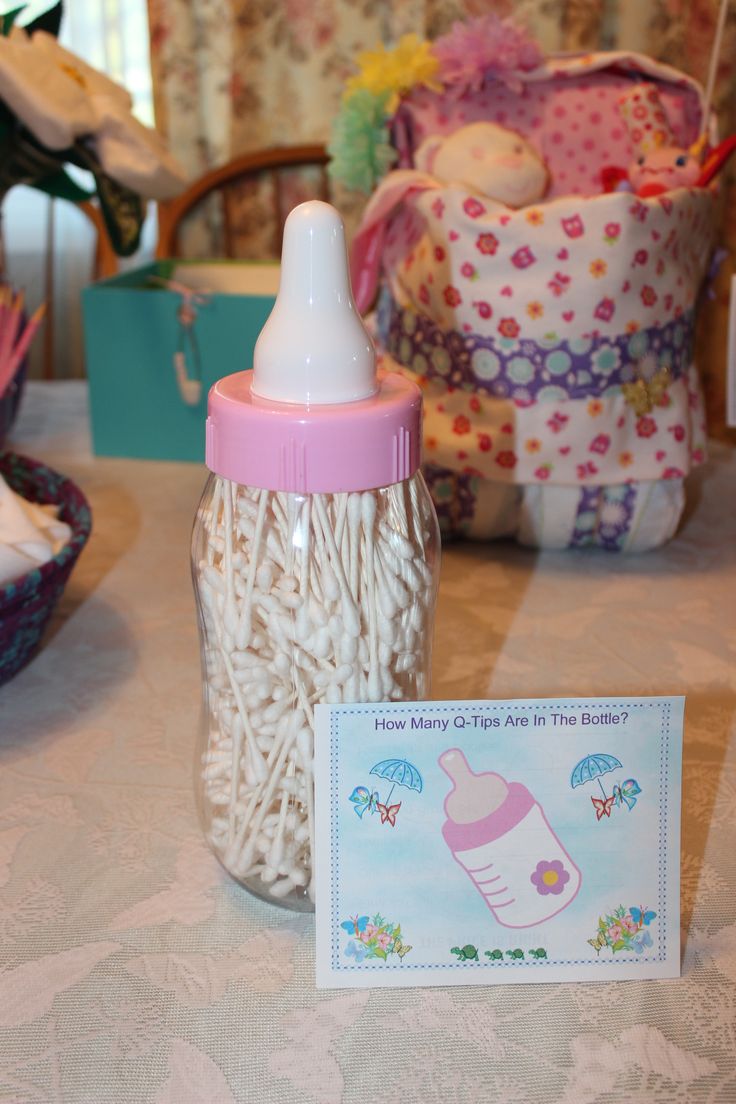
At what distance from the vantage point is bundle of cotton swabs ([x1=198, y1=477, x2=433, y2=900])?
0.48 metres

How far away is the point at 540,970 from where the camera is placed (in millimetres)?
487

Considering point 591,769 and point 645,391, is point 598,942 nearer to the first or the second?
Answer: point 591,769

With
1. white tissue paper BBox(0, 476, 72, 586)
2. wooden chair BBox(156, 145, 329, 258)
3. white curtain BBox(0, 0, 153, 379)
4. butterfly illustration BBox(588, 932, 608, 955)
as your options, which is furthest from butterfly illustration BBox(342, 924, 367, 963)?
white curtain BBox(0, 0, 153, 379)

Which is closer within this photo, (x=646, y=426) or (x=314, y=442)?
(x=314, y=442)

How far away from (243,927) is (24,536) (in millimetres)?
305

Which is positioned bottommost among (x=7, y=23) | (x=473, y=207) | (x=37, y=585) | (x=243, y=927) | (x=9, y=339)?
(x=243, y=927)

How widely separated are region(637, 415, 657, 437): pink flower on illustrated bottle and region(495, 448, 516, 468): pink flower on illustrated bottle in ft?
0.39

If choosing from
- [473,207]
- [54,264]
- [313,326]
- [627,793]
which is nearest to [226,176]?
[54,264]

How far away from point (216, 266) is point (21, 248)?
879 mm

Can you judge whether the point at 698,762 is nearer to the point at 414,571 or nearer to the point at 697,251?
the point at 414,571

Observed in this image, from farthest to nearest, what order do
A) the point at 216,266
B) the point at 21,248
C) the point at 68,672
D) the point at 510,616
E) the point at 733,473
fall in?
the point at 21,248, the point at 216,266, the point at 733,473, the point at 510,616, the point at 68,672

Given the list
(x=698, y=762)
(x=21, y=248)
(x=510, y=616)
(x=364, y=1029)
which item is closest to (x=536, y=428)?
(x=510, y=616)

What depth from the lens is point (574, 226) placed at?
0.87 m

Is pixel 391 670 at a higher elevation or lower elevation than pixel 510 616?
higher
